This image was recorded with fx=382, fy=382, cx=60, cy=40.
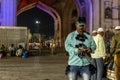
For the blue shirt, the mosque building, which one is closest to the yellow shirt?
the blue shirt

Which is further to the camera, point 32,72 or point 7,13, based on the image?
point 7,13

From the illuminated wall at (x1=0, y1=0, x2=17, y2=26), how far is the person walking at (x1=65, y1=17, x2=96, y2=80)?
20.5 meters

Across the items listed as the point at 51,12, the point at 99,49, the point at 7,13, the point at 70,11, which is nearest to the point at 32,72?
the point at 99,49

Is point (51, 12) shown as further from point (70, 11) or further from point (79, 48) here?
point (79, 48)

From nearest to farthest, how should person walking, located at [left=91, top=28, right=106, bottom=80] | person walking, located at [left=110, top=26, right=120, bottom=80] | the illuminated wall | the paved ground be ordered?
person walking, located at [left=110, top=26, right=120, bottom=80] < person walking, located at [left=91, top=28, right=106, bottom=80] < the paved ground < the illuminated wall

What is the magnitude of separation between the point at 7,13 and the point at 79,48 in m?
21.0

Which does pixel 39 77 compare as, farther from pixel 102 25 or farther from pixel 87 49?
pixel 102 25

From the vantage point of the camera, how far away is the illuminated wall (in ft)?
85.7

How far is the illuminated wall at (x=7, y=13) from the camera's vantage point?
26125 millimetres

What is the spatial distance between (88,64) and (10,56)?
1730cm

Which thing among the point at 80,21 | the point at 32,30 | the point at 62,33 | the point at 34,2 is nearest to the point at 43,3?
the point at 34,2

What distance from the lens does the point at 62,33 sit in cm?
4438

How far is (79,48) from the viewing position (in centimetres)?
572

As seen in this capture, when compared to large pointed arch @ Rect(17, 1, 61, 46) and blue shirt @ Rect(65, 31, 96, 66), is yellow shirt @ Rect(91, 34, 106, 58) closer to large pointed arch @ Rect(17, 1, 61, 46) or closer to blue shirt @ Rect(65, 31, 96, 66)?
blue shirt @ Rect(65, 31, 96, 66)
